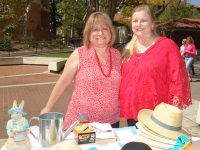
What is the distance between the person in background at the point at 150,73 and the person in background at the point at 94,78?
5.2 inches

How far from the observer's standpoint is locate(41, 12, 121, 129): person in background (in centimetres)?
257

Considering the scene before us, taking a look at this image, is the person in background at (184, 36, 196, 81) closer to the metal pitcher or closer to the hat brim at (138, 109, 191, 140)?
the hat brim at (138, 109, 191, 140)

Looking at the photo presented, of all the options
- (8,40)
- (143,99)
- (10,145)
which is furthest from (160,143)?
(8,40)

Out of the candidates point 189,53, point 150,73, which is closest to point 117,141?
point 150,73

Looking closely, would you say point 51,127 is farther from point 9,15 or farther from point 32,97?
point 9,15

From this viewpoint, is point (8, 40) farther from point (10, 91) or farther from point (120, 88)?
point (120, 88)

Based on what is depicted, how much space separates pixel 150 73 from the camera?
2.53m

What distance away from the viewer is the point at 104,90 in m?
2.56

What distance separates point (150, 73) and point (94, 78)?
53 cm

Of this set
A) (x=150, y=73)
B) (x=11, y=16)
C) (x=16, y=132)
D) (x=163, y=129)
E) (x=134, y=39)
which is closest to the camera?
(x=16, y=132)

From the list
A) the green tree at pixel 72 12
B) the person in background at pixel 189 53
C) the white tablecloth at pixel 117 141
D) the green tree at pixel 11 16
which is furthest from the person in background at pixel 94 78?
the green tree at pixel 72 12

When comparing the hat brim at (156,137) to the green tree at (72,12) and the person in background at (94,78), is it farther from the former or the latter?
the green tree at (72,12)

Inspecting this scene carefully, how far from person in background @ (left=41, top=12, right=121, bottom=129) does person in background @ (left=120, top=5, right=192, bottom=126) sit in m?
0.13

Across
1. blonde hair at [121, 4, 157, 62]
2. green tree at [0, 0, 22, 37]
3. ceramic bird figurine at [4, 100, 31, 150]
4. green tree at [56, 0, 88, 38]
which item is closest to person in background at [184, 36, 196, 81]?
blonde hair at [121, 4, 157, 62]
